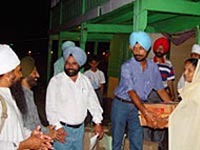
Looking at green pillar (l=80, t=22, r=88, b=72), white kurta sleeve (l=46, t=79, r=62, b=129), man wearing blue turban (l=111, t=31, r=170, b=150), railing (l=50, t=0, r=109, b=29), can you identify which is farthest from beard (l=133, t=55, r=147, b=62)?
green pillar (l=80, t=22, r=88, b=72)

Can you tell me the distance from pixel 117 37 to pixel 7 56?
34.8 ft

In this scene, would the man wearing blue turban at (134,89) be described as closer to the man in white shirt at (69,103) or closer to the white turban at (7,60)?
the man in white shirt at (69,103)

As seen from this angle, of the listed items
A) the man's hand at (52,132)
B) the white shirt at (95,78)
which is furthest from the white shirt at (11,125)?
the white shirt at (95,78)

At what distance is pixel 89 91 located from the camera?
200 inches

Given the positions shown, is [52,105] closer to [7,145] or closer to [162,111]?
[162,111]

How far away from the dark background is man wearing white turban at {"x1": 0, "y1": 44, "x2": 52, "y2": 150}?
29.6 meters

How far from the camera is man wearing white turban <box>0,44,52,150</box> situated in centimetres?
300

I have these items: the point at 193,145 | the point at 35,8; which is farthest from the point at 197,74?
the point at 35,8

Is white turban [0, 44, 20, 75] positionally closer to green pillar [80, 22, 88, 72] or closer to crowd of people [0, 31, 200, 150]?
crowd of people [0, 31, 200, 150]

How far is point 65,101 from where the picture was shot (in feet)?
15.9

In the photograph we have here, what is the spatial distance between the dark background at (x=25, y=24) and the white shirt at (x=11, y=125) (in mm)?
29713

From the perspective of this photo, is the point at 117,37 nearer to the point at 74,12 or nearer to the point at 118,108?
the point at 74,12

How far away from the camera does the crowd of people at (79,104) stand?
320 cm

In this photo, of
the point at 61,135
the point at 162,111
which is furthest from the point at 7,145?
the point at 162,111
